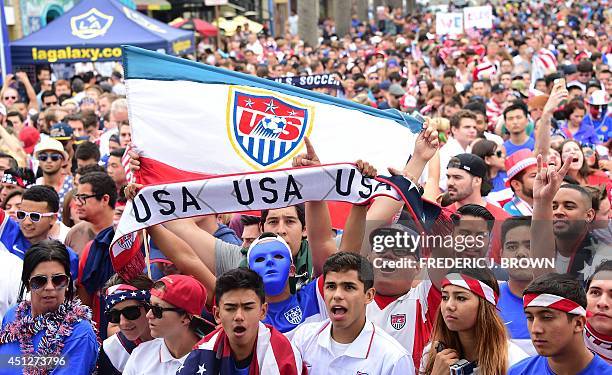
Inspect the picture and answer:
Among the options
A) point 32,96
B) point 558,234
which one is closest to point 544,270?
point 558,234

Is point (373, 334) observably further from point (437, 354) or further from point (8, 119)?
point (8, 119)

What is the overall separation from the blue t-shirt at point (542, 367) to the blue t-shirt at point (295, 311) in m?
1.34

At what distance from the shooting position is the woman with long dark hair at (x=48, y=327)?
5.61m

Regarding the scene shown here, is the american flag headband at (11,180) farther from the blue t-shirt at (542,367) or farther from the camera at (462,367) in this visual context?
the blue t-shirt at (542,367)

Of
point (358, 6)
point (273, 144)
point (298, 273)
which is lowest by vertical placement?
point (358, 6)

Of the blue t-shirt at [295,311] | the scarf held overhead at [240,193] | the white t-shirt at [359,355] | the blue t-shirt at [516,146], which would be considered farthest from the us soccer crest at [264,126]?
the blue t-shirt at [516,146]

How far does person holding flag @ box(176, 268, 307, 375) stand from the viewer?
5.03m

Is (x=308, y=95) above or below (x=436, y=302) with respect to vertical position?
above

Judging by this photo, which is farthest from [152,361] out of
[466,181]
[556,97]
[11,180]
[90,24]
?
[90,24]

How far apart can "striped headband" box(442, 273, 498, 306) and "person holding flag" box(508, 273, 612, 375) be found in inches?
13.2

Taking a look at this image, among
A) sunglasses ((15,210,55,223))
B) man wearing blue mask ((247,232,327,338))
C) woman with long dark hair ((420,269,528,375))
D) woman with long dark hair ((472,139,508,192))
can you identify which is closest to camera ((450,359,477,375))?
woman with long dark hair ((420,269,528,375))

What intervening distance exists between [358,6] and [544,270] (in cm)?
4910

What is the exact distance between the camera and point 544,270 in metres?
5.43

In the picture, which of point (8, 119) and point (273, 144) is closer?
point (273, 144)
